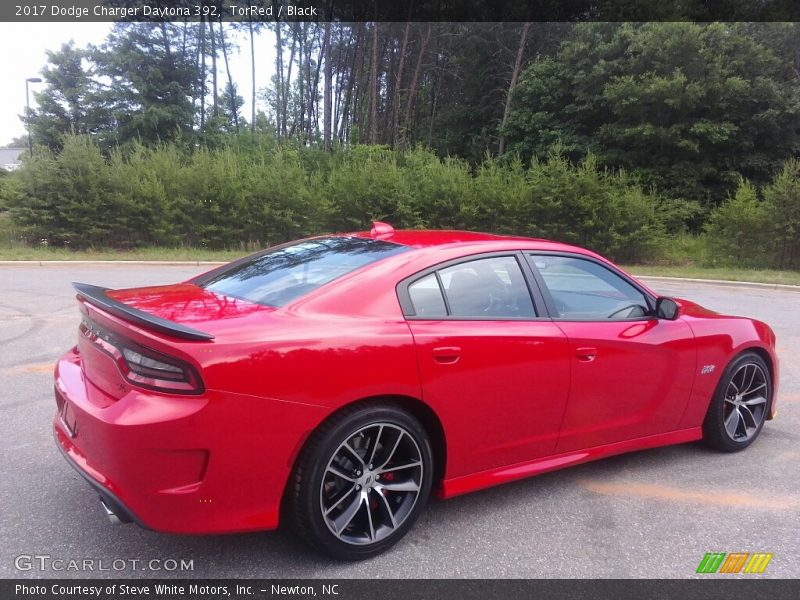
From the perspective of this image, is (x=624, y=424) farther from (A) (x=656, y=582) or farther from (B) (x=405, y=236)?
(B) (x=405, y=236)

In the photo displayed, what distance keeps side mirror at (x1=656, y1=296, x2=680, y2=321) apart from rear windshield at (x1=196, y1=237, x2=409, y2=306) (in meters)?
1.70

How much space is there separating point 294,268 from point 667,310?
229 centimetres

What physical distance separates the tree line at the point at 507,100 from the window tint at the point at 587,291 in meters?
20.0

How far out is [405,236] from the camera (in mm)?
3676

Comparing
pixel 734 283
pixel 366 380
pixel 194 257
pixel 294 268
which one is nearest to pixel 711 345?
pixel 366 380

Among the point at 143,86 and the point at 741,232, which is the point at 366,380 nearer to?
the point at 741,232

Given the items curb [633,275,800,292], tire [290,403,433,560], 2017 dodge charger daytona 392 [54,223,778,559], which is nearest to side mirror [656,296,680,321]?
2017 dodge charger daytona 392 [54,223,778,559]

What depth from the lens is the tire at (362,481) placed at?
2.62 metres

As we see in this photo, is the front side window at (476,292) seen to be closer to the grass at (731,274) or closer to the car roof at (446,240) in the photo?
the car roof at (446,240)

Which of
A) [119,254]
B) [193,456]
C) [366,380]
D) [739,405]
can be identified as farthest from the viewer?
[119,254]

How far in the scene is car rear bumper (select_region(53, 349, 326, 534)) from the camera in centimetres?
234

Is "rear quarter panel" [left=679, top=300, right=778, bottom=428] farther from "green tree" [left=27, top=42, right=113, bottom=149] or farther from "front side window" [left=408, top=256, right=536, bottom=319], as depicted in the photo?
"green tree" [left=27, top=42, right=113, bottom=149]

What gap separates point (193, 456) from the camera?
2365 mm

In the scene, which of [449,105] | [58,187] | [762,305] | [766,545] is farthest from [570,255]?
[449,105]
